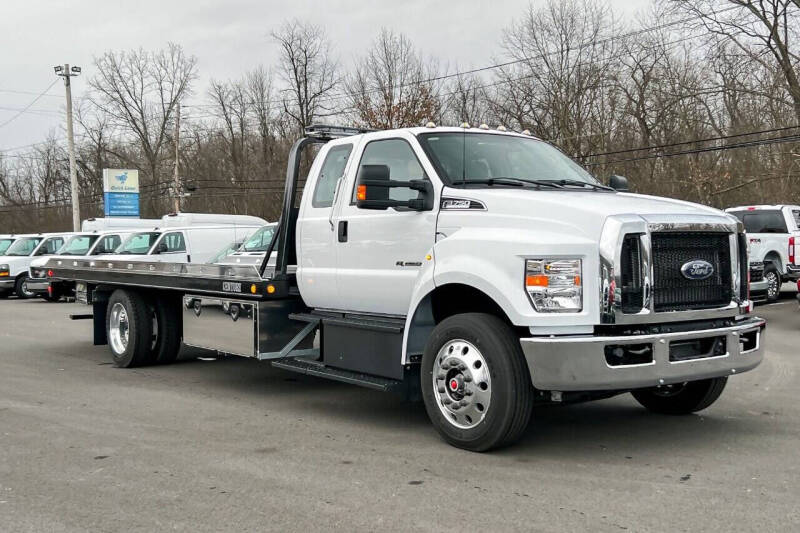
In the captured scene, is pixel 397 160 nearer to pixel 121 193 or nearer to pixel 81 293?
pixel 81 293

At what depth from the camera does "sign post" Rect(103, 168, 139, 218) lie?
51.6m

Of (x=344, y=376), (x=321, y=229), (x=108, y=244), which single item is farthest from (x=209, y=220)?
(x=344, y=376)

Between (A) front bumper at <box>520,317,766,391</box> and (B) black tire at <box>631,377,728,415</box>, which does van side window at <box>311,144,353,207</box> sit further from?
(B) black tire at <box>631,377,728,415</box>

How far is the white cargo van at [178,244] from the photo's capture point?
778 inches

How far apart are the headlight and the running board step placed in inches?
59.4

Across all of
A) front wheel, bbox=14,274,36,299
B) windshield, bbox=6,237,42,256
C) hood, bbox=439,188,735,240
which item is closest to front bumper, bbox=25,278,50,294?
front wheel, bbox=14,274,36,299

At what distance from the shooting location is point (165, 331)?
1013 cm

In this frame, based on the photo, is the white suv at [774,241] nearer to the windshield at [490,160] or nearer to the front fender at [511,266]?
the windshield at [490,160]

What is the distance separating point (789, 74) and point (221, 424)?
32.3 meters

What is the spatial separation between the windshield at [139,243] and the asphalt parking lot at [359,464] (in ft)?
36.9

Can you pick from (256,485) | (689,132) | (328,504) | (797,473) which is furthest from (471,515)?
(689,132)

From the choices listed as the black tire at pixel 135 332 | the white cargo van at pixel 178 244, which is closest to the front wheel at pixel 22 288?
the white cargo van at pixel 178 244

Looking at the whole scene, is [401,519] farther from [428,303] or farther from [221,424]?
[221,424]

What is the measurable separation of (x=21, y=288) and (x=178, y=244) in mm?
8515
